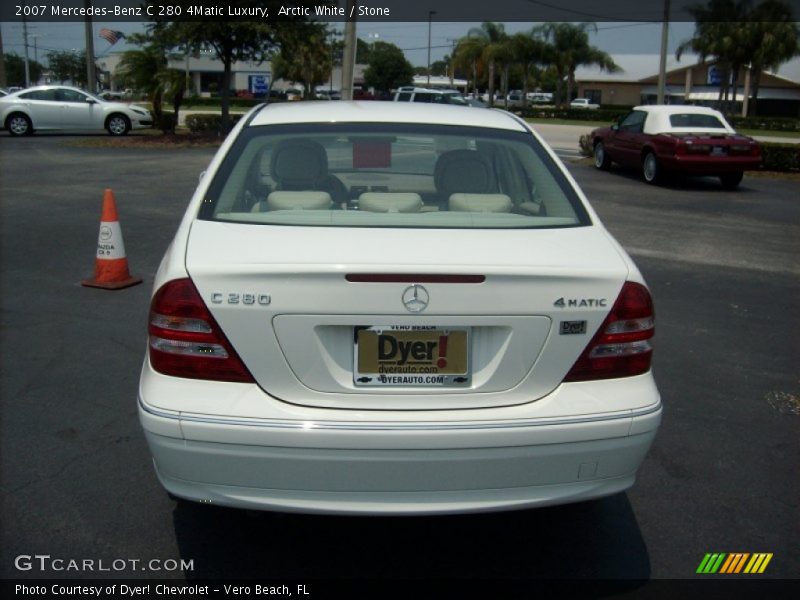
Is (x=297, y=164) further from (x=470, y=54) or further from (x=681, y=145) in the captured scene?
(x=470, y=54)

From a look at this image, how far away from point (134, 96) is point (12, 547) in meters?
24.2

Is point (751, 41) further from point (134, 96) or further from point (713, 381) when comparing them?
point (713, 381)

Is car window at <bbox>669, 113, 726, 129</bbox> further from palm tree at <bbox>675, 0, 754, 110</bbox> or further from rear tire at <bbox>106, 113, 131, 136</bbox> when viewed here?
palm tree at <bbox>675, 0, 754, 110</bbox>

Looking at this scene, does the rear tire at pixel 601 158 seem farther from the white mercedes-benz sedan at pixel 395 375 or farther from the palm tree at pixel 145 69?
the white mercedes-benz sedan at pixel 395 375

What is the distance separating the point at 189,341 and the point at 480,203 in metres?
1.49

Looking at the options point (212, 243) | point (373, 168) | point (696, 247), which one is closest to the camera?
point (212, 243)

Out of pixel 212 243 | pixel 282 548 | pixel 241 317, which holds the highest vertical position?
pixel 212 243

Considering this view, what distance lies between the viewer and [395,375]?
9.27ft

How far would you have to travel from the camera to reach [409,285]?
9.07 feet

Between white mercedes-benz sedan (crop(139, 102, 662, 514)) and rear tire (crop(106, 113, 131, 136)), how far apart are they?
23.9 m

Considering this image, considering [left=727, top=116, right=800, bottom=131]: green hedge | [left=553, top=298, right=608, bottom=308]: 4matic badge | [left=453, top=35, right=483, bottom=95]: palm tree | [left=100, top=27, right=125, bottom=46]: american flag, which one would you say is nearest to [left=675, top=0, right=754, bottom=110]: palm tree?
[left=727, top=116, right=800, bottom=131]: green hedge

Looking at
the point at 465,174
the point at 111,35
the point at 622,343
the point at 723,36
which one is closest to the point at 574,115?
the point at 723,36

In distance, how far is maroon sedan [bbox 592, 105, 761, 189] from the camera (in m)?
15.9

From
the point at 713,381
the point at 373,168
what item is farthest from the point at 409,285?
the point at 713,381
